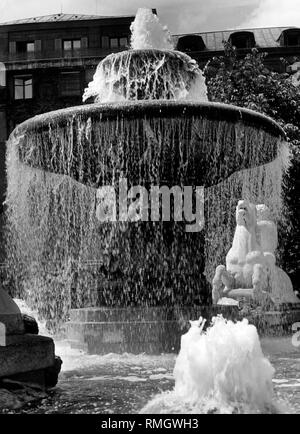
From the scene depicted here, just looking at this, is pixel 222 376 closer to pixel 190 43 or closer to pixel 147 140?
pixel 147 140

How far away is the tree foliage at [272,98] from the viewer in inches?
764

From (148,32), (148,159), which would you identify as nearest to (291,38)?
(148,32)

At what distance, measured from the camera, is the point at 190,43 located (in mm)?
33031

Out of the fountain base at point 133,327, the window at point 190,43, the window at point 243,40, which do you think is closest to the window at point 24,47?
the window at point 190,43

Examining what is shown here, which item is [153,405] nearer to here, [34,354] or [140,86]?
[34,354]

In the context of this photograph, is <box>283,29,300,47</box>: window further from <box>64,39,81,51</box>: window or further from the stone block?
the stone block

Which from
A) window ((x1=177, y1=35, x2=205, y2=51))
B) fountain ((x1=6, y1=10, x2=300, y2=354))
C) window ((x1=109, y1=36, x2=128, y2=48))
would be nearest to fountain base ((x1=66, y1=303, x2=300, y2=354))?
fountain ((x1=6, y1=10, x2=300, y2=354))

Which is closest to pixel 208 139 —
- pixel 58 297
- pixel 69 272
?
pixel 58 297

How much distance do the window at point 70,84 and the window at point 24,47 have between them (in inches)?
100

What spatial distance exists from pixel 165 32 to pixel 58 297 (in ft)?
21.2

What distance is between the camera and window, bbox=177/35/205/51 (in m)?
32.0

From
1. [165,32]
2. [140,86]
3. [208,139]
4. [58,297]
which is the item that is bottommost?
[58,297]
